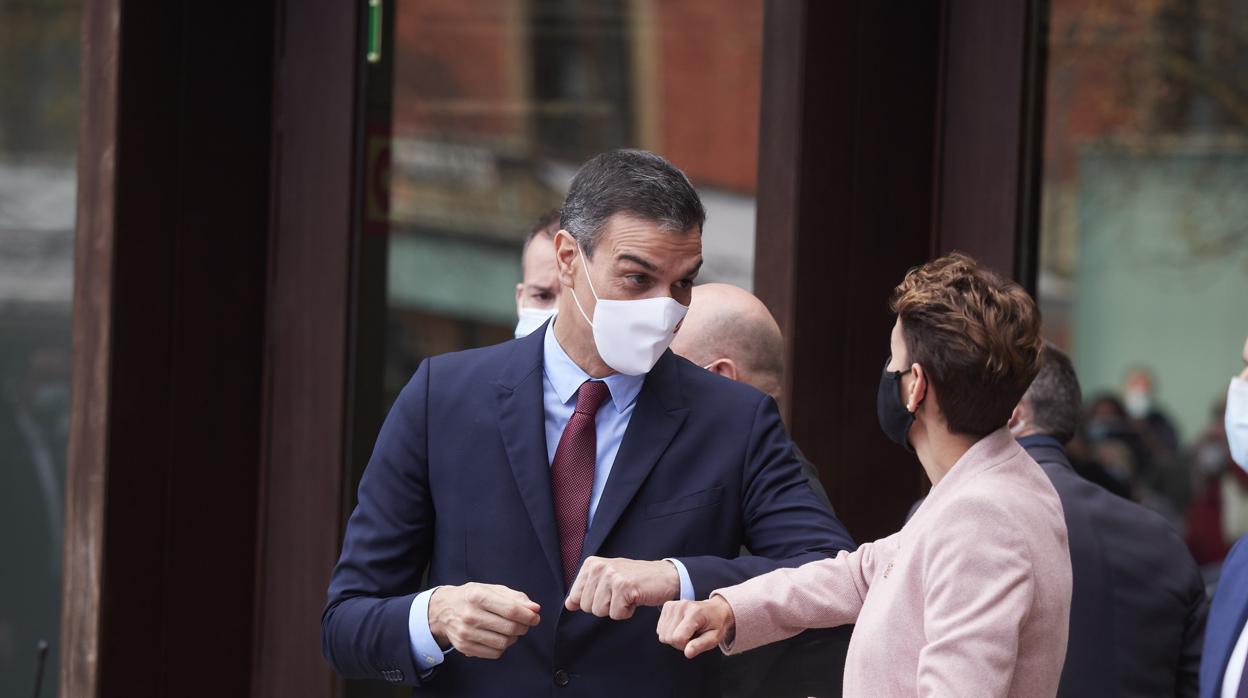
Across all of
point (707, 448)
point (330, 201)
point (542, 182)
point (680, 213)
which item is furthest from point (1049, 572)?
point (542, 182)

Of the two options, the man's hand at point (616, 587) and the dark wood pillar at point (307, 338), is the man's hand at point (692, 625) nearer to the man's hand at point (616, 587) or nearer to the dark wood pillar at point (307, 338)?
the man's hand at point (616, 587)

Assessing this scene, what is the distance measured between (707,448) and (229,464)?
2.08m

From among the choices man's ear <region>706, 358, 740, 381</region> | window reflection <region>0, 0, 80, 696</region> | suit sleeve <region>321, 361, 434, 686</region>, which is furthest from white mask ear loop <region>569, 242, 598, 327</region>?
window reflection <region>0, 0, 80, 696</region>

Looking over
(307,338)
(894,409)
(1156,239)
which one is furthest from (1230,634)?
(1156,239)

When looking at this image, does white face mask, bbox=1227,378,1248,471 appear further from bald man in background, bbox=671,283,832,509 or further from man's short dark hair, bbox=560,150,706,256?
man's short dark hair, bbox=560,150,706,256

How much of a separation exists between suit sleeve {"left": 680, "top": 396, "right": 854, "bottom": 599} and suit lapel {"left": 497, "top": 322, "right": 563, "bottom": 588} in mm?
297

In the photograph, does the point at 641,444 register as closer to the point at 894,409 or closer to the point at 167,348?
the point at 894,409

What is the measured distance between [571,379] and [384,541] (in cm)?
40

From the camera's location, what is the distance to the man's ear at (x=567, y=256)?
8.43ft

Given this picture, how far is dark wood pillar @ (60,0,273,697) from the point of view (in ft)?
12.5

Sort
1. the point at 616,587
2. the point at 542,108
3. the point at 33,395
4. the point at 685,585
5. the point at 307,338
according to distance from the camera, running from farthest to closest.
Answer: the point at 542,108 < the point at 33,395 < the point at 307,338 < the point at 685,585 < the point at 616,587

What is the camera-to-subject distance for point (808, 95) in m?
3.89

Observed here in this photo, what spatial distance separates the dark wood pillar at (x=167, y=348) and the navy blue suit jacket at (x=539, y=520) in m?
1.56

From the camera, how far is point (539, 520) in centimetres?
239
